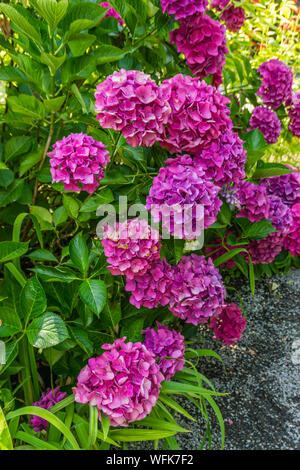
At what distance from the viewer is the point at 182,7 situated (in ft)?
3.48

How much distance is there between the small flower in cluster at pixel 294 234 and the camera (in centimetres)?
172

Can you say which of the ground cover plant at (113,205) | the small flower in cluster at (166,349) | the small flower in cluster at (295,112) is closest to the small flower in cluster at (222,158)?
the ground cover plant at (113,205)

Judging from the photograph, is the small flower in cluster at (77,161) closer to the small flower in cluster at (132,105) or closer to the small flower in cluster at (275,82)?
the small flower in cluster at (132,105)

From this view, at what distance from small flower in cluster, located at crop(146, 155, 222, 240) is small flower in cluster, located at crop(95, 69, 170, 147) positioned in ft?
0.35

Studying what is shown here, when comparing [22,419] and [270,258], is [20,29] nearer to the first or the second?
[22,419]

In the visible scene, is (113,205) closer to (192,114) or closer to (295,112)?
(192,114)

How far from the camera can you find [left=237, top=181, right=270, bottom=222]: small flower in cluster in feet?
4.30

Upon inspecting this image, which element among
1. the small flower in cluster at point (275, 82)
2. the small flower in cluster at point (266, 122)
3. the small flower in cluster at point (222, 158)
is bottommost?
the small flower in cluster at point (222, 158)

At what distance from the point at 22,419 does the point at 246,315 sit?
1.00 metres

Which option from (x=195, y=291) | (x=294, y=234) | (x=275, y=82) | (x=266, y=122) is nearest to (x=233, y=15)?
(x=275, y=82)

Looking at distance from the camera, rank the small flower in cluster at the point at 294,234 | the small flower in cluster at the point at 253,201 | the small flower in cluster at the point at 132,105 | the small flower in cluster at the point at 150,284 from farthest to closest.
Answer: the small flower in cluster at the point at 294,234
the small flower in cluster at the point at 253,201
the small flower in cluster at the point at 150,284
the small flower in cluster at the point at 132,105

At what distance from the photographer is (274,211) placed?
4.83 feet

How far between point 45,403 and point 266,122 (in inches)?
46.9


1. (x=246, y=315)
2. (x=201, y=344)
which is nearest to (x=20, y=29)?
(x=201, y=344)
